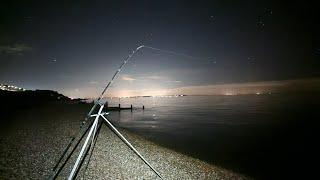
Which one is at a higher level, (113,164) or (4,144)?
(4,144)

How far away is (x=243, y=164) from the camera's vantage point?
A: 17.6 m

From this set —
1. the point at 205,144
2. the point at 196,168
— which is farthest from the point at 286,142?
the point at 196,168

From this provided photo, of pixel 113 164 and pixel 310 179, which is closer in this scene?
pixel 113 164

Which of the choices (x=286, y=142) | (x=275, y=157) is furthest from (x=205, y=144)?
(x=286, y=142)

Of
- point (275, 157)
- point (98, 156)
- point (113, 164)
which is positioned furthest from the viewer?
point (275, 157)

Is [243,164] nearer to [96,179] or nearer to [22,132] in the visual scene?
[96,179]

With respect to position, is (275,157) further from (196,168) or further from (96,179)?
(96,179)

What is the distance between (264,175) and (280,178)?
3.25 ft

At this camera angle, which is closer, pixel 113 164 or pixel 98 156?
pixel 113 164

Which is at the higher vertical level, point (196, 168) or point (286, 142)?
point (196, 168)

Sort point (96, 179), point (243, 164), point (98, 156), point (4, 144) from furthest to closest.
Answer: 1. point (243, 164)
2. point (4, 144)
3. point (98, 156)
4. point (96, 179)

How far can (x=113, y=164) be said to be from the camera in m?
10.4

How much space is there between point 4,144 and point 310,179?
19507 millimetres

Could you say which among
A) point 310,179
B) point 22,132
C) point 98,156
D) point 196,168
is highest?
point 22,132
